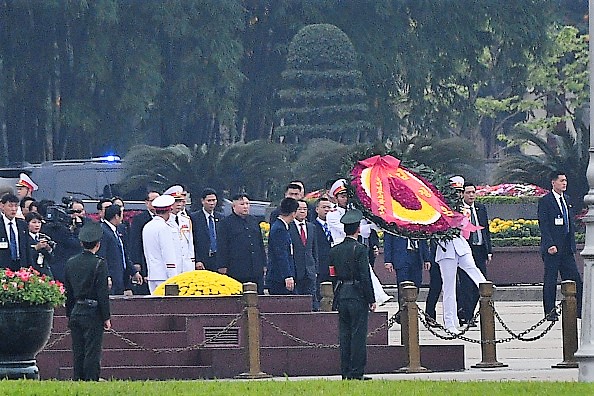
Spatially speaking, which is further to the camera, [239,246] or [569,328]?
[239,246]

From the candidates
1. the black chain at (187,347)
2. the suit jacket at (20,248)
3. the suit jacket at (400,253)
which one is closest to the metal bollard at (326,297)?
the black chain at (187,347)

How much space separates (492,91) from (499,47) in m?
14.8

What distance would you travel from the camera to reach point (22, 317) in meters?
14.1

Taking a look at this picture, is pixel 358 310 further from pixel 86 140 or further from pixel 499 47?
pixel 499 47

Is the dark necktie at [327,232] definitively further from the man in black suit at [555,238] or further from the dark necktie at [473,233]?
the man in black suit at [555,238]

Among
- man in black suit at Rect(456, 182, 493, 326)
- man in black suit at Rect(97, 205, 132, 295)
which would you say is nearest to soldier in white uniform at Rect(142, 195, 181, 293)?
man in black suit at Rect(97, 205, 132, 295)

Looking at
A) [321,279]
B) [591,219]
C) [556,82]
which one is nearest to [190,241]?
[321,279]

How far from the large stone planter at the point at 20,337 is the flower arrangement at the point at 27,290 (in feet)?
0.20

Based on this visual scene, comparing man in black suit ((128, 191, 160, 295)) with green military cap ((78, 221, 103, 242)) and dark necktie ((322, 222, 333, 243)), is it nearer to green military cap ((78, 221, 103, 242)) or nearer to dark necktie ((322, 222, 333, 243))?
dark necktie ((322, 222, 333, 243))

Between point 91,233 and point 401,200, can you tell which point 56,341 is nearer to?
point 91,233

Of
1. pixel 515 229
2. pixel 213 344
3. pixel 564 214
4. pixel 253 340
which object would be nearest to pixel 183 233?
pixel 213 344

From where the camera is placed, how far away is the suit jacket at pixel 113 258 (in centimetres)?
1886

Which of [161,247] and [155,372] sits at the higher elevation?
[161,247]

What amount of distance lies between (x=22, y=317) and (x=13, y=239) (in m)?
3.72
